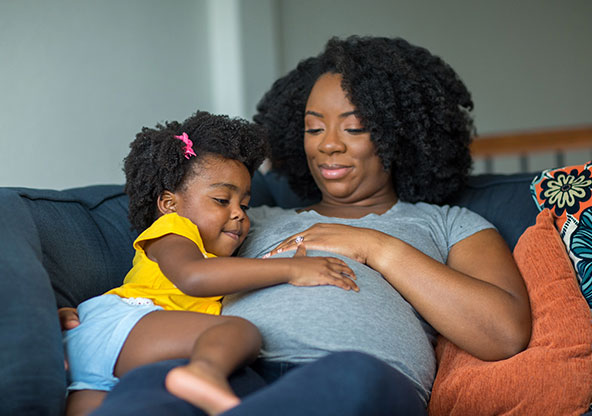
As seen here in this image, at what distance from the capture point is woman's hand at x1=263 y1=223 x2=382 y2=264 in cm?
163

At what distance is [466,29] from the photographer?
184 inches

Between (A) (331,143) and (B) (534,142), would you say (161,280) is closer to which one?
(A) (331,143)

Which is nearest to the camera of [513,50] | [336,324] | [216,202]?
[336,324]

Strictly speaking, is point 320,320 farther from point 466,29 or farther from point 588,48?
point 588,48

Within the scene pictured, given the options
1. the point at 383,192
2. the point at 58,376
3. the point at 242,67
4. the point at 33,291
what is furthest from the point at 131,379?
the point at 242,67

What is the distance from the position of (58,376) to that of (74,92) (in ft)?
5.26

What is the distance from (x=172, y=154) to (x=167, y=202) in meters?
0.13

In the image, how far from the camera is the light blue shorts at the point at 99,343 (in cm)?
130

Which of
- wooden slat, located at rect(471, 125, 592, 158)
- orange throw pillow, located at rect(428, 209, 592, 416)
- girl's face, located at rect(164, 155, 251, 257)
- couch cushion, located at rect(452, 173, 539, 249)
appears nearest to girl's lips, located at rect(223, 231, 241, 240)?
girl's face, located at rect(164, 155, 251, 257)

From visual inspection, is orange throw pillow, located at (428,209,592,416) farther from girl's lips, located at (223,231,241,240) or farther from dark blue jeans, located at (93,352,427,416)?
girl's lips, located at (223,231,241,240)

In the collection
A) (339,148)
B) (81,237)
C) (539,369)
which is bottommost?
(539,369)

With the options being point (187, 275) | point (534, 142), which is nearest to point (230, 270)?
point (187, 275)

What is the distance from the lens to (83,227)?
172 centimetres

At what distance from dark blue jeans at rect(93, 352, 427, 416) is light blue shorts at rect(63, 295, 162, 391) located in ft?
0.63
